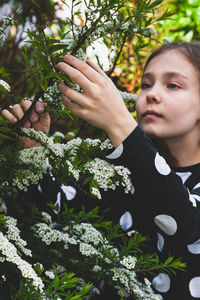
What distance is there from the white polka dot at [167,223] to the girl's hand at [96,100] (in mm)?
345

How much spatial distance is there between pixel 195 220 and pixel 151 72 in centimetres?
81

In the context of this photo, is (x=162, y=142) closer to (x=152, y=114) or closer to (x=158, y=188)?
(x=152, y=114)

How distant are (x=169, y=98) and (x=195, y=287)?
0.92 m

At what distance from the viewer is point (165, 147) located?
177 centimetres

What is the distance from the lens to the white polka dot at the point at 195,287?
1.46 m

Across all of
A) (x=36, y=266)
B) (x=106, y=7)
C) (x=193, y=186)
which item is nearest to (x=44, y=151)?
(x=36, y=266)

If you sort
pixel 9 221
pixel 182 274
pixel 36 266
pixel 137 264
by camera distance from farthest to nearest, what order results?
pixel 182 274, pixel 137 264, pixel 9 221, pixel 36 266

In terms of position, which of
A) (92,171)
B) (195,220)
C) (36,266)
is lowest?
(195,220)

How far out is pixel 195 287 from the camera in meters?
1.47

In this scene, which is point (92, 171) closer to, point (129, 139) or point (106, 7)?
point (129, 139)

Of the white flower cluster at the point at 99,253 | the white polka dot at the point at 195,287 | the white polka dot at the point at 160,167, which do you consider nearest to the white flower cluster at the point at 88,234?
the white flower cluster at the point at 99,253

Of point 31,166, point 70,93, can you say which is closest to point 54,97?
point 70,93

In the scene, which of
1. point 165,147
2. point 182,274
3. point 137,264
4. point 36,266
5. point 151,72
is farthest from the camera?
point 165,147

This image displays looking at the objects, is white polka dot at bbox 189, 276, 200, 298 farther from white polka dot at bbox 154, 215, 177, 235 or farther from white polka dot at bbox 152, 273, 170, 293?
white polka dot at bbox 154, 215, 177, 235
